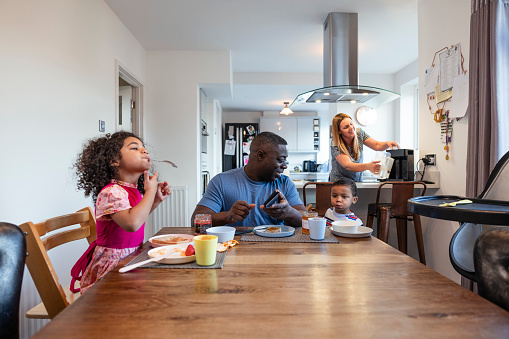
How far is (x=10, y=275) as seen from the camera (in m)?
0.77

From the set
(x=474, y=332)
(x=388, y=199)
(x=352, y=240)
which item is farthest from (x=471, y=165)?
(x=474, y=332)

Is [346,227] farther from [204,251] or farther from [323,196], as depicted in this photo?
[323,196]

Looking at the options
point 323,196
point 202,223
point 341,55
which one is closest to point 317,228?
point 202,223

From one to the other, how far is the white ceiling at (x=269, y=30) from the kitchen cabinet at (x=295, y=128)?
8.06 ft

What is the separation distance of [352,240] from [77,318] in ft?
3.32

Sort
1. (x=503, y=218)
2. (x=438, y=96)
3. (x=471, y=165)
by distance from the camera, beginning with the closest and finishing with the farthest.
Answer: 1. (x=503, y=218)
2. (x=471, y=165)
3. (x=438, y=96)

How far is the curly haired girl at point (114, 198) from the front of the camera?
1.33m

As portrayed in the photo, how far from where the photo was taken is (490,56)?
2051 mm

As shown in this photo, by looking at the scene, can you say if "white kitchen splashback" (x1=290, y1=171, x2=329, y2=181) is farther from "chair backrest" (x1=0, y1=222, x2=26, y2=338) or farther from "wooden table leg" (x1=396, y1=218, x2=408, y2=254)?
"chair backrest" (x1=0, y1=222, x2=26, y2=338)

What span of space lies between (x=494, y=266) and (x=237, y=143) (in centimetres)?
707

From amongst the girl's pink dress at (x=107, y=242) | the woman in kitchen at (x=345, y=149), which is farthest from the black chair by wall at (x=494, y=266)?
the woman in kitchen at (x=345, y=149)

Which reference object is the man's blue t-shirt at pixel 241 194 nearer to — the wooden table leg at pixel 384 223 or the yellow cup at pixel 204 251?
the yellow cup at pixel 204 251

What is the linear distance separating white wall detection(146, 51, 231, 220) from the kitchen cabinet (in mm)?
3613

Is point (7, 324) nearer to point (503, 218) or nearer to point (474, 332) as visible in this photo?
point (474, 332)
